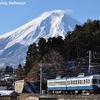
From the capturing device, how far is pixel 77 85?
42500 mm

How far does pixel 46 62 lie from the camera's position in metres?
70.2

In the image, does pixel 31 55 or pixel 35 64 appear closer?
pixel 35 64

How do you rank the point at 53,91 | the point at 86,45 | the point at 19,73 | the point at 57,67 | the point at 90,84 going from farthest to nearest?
the point at 19,73 → the point at 86,45 → the point at 57,67 → the point at 53,91 → the point at 90,84

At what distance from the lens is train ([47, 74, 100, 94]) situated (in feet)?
128

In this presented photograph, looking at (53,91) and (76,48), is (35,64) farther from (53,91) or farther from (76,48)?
(53,91)

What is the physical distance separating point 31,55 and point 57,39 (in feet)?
23.6

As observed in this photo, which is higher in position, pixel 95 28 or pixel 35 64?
pixel 95 28

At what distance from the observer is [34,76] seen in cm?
7169

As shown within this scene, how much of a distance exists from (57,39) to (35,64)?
1101cm

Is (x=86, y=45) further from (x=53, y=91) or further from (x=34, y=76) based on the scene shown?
(x=53, y=91)

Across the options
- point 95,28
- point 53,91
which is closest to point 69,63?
point 95,28

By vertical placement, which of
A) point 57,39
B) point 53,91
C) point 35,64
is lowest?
point 53,91

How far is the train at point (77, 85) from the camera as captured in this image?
128 feet

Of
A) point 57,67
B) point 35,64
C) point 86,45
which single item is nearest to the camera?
point 57,67
